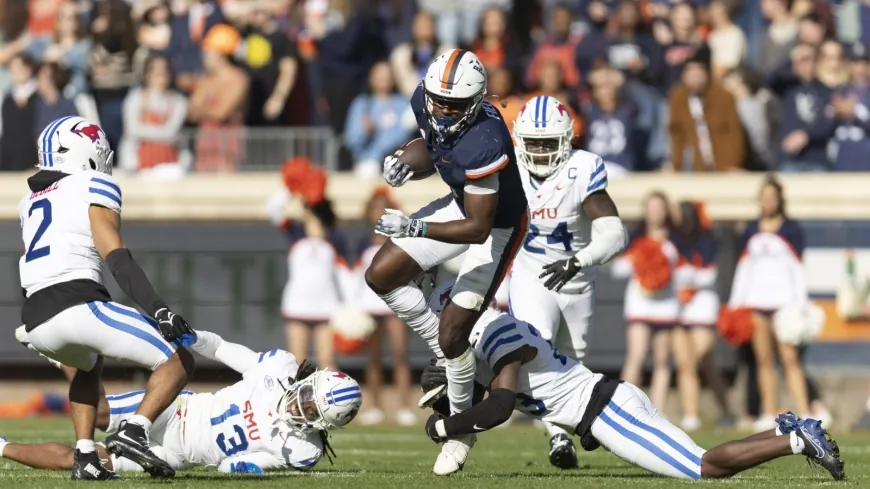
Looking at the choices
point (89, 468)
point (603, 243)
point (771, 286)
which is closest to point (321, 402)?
point (89, 468)

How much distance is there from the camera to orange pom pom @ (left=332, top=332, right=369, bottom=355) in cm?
1488

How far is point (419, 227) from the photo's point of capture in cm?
832

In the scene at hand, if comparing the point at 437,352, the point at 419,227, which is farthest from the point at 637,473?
the point at 419,227

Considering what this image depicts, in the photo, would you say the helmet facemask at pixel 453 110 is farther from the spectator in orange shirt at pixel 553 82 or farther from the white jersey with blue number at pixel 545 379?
the spectator in orange shirt at pixel 553 82

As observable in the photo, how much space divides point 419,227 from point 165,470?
1.69 meters

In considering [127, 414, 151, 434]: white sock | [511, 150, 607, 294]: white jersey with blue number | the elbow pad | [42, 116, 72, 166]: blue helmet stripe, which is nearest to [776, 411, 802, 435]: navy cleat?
the elbow pad

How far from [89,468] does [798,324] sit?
25.3ft

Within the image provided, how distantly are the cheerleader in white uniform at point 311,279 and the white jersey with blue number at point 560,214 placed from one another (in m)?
4.65

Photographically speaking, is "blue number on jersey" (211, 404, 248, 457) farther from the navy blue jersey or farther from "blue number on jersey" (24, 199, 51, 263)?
the navy blue jersey

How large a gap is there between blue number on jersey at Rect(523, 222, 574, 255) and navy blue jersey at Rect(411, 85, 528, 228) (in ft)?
4.40

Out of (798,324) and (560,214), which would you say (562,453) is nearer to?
(560,214)

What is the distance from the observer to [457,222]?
8.40 metres

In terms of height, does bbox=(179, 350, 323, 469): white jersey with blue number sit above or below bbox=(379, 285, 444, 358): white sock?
below

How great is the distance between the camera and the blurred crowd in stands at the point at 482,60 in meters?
15.2
